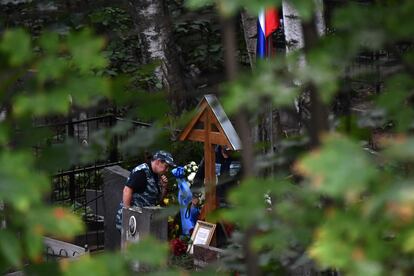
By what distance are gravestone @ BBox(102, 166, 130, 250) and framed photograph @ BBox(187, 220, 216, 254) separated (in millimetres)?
1355

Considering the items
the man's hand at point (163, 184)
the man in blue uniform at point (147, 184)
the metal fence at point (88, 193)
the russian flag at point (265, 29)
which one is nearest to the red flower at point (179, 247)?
the man in blue uniform at point (147, 184)

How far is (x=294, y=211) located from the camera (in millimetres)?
1395

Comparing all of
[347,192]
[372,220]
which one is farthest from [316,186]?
[372,220]

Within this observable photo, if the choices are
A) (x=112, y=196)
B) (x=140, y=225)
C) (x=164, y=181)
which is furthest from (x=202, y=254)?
(x=112, y=196)

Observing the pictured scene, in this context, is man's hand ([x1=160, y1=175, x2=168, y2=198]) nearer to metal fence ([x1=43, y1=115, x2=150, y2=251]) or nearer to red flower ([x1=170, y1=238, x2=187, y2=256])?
red flower ([x1=170, y1=238, x2=187, y2=256])

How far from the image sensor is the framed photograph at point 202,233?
7555 millimetres

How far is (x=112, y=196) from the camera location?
926 cm

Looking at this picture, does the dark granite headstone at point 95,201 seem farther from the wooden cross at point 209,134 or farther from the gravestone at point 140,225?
the wooden cross at point 209,134

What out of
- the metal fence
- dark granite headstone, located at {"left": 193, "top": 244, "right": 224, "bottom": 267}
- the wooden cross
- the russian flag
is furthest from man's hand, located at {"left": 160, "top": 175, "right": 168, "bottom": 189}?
the russian flag

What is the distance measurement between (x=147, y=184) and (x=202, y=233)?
0.98m

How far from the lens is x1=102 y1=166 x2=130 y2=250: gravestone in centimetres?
896

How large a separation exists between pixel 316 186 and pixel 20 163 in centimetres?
46

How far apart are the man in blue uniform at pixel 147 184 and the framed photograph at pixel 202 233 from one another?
75 centimetres

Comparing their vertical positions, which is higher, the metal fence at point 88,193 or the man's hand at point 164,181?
the man's hand at point 164,181
